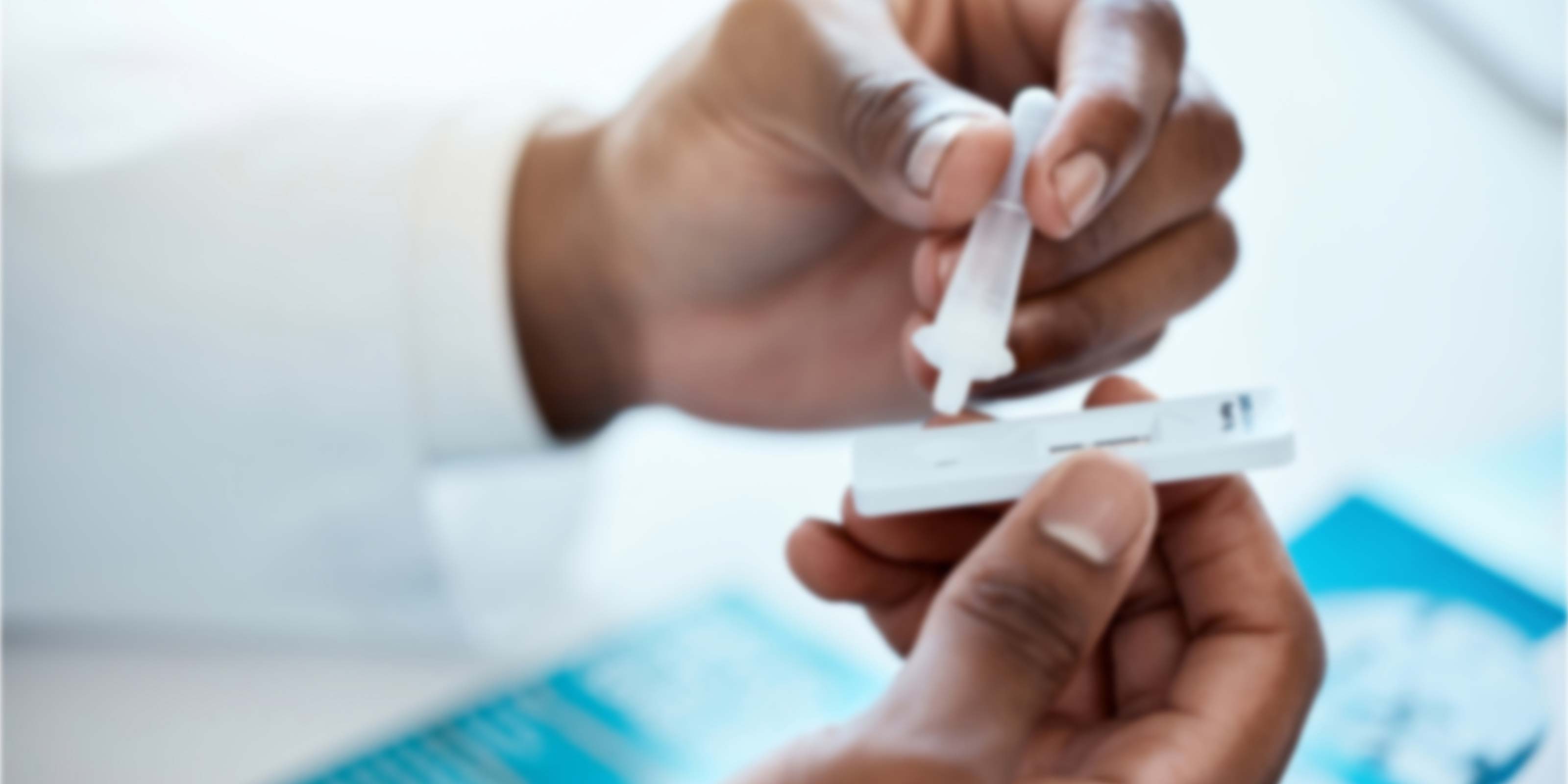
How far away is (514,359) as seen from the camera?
0.59 metres

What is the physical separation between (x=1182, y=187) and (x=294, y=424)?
1.39 feet

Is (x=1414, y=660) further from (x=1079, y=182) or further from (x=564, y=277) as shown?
(x=564, y=277)

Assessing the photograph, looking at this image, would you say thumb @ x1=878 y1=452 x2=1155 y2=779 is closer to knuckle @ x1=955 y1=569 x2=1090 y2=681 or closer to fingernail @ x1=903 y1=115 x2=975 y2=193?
knuckle @ x1=955 y1=569 x2=1090 y2=681

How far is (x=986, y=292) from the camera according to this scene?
0.39 meters

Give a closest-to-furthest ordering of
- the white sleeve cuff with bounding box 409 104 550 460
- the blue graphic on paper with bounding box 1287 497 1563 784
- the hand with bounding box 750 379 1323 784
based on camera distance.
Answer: the hand with bounding box 750 379 1323 784
the blue graphic on paper with bounding box 1287 497 1563 784
the white sleeve cuff with bounding box 409 104 550 460

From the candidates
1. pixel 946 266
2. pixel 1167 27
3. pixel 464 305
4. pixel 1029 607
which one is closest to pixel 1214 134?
pixel 1167 27

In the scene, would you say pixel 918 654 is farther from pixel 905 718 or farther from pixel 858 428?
pixel 858 428

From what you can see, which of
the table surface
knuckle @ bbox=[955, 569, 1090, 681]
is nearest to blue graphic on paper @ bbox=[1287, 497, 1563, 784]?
the table surface

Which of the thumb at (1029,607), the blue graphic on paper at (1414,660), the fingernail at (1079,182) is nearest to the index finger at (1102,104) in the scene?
the fingernail at (1079,182)

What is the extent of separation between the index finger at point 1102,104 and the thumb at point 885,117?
0.02m

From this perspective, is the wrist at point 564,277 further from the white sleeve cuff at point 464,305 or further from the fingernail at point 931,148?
the fingernail at point 931,148

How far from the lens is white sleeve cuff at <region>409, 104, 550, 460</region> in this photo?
577 mm

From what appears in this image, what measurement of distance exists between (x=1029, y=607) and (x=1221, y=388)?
398 millimetres

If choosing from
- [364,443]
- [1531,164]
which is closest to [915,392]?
[364,443]
